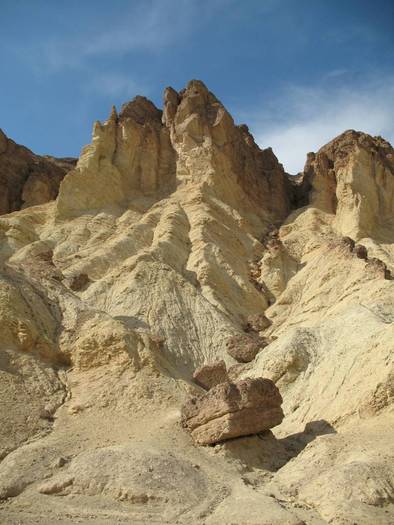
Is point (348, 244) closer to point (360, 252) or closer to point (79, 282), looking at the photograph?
point (360, 252)

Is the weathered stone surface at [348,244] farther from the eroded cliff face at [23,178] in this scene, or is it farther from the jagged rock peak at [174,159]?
the eroded cliff face at [23,178]

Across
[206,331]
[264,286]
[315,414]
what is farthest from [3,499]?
[264,286]

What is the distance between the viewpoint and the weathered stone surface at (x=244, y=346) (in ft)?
108

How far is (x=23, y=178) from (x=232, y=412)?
44.4 m

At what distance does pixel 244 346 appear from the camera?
33.4 metres

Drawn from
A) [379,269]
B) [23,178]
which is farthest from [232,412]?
[23,178]

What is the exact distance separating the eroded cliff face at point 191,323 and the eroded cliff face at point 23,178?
26.1 feet

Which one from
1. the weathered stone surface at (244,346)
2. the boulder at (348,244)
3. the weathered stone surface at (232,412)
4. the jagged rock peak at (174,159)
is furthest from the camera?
the jagged rock peak at (174,159)

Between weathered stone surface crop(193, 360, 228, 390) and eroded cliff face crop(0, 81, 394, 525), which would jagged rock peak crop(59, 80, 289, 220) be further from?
weathered stone surface crop(193, 360, 228, 390)

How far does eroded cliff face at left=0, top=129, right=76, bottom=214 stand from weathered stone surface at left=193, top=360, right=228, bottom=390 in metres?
32.6

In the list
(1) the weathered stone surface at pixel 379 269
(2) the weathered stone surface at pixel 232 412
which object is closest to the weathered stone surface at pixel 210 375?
(2) the weathered stone surface at pixel 232 412

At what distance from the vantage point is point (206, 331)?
116ft

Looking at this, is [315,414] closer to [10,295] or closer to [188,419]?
[188,419]

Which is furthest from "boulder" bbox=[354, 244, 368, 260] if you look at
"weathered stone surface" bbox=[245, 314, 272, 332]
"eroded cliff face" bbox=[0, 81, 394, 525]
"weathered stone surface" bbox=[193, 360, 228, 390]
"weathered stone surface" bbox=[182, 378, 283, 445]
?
"weathered stone surface" bbox=[182, 378, 283, 445]
